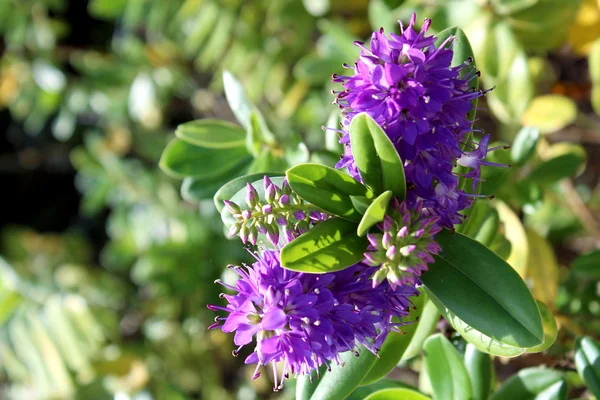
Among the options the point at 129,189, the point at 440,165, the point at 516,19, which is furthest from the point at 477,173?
the point at 129,189

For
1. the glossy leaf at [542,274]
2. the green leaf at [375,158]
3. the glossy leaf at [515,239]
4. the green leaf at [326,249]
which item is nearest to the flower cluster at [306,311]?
the green leaf at [326,249]

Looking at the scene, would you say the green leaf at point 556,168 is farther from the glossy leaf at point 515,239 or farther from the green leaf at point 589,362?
the green leaf at point 589,362

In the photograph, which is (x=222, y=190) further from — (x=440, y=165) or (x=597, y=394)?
(x=597, y=394)

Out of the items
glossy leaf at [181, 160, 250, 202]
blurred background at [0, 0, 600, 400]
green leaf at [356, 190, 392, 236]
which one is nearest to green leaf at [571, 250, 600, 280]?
blurred background at [0, 0, 600, 400]

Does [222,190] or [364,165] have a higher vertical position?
[364,165]

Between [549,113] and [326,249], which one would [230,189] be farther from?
[549,113]

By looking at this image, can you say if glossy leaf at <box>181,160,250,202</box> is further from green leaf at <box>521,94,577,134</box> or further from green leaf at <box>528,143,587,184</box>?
green leaf at <box>521,94,577,134</box>
